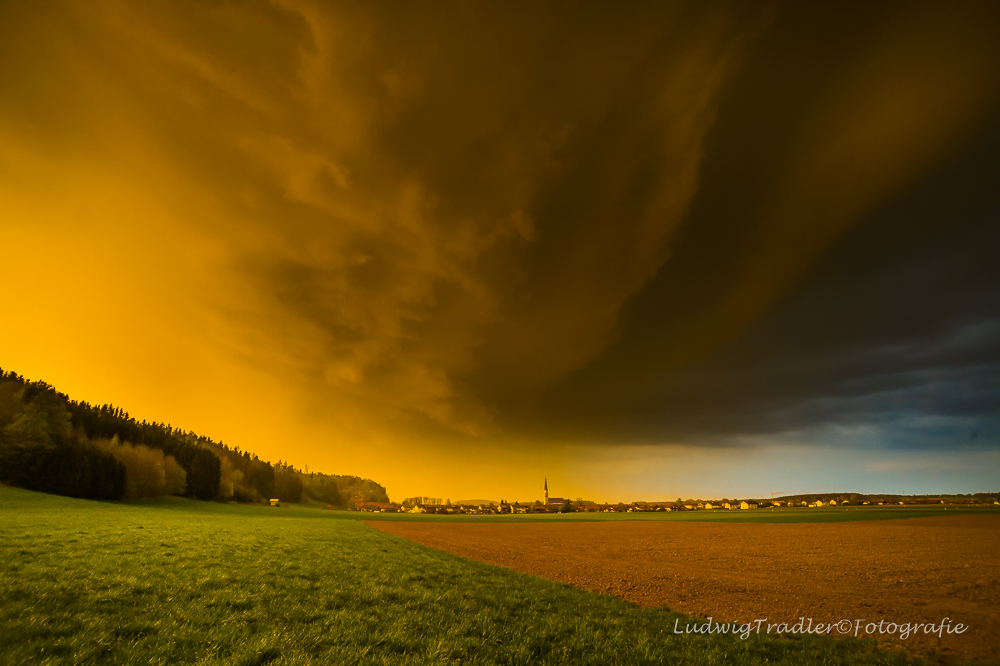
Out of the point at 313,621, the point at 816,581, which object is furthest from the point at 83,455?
the point at 816,581

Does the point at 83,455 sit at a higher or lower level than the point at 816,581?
higher

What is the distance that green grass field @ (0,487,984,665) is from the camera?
8.08 metres

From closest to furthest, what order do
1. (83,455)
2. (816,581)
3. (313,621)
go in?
(313,621), (816,581), (83,455)


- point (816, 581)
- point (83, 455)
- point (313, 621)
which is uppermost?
point (83, 455)

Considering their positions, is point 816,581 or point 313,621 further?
point 816,581

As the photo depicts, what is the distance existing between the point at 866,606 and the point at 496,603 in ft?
53.8

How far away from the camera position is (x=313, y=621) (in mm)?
10352

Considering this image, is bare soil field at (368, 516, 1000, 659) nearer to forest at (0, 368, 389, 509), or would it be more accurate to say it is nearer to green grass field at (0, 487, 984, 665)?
green grass field at (0, 487, 984, 665)

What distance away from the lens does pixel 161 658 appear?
7441mm

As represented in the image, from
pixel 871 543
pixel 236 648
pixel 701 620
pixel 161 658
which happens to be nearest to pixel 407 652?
pixel 236 648

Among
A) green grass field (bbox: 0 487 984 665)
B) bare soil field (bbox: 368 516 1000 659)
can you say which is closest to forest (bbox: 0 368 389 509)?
green grass field (bbox: 0 487 984 665)

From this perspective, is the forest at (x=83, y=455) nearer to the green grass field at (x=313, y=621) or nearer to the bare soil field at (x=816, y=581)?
the green grass field at (x=313, y=621)

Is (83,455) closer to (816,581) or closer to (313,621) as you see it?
(313,621)

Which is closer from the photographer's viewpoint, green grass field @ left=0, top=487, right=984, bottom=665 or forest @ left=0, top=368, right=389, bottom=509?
green grass field @ left=0, top=487, right=984, bottom=665
